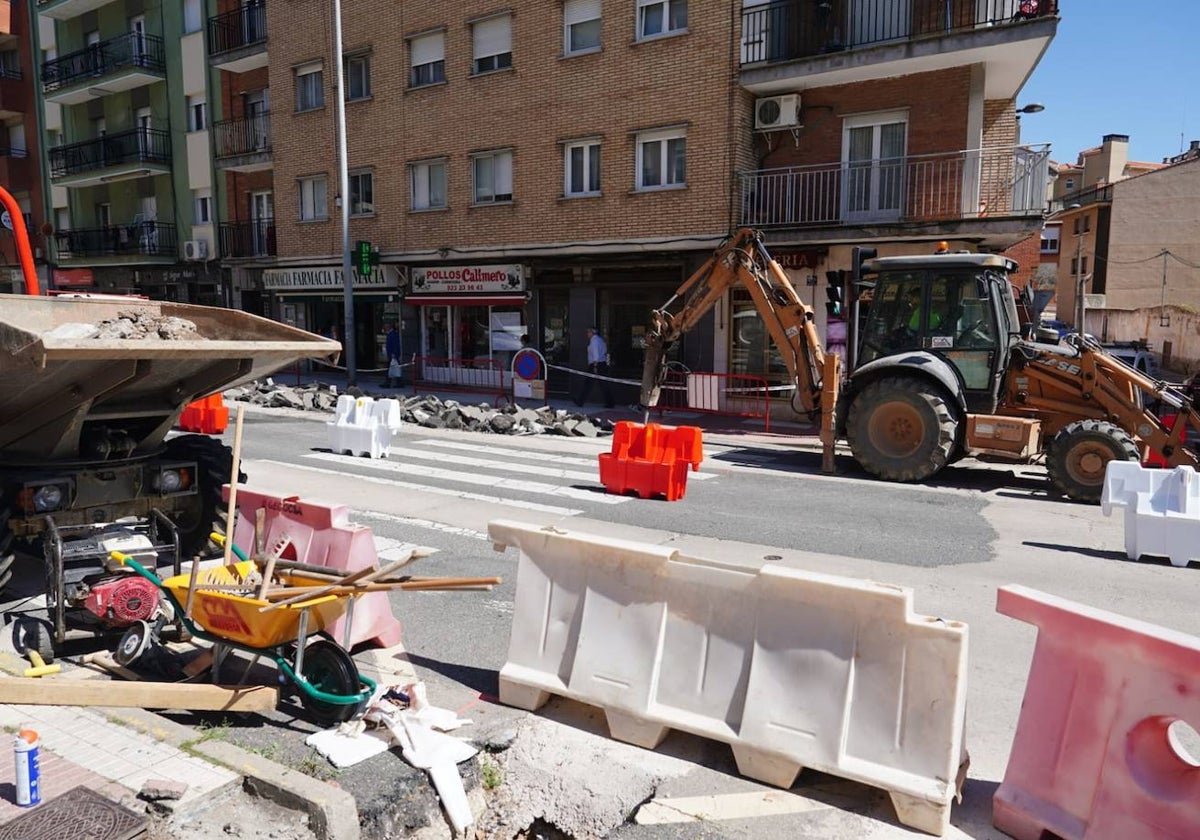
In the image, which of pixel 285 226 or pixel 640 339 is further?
pixel 285 226

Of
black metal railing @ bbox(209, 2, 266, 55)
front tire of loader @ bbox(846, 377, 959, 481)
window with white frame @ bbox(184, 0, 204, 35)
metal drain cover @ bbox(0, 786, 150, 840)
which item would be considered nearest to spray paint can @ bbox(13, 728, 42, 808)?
metal drain cover @ bbox(0, 786, 150, 840)

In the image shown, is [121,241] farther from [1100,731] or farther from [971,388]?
[1100,731]

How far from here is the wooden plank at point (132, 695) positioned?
4289 millimetres

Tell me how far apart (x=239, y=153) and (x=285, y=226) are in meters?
3.19

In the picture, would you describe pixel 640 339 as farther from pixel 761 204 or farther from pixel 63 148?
pixel 63 148

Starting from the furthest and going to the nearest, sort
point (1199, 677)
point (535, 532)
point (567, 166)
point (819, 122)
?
point (567, 166) → point (819, 122) → point (535, 532) → point (1199, 677)

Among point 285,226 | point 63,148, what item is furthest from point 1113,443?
point 63,148

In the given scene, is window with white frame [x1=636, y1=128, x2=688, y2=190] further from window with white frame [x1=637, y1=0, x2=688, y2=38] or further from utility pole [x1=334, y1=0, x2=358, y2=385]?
utility pole [x1=334, y1=0, x2=358, y2=385]

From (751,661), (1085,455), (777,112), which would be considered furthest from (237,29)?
(751,661)

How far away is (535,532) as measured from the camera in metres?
4.68

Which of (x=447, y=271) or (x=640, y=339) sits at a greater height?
(x=447, y=271)

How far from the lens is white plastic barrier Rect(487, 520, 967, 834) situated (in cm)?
356

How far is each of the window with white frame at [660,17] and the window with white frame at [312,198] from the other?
1052cm

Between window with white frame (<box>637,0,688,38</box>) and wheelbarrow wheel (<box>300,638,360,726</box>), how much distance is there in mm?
16192
